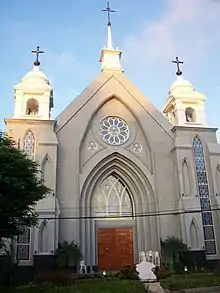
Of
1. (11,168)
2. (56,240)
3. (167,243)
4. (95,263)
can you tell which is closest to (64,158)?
(56,240)

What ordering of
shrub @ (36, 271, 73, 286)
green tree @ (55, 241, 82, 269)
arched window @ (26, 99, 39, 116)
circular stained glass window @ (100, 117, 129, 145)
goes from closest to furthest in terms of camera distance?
1. shrub @ (36, 271, 73, 286)
2. green tree @ (55, 241, 82, 269)
3. circular stained glass window @ (100, 117, 129, 145)
4. arched window @ (26, 99, 39, 116)

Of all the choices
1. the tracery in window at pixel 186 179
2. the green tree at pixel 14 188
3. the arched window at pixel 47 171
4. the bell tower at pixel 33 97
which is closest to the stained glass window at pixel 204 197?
the tracery in window at pixel 186 179

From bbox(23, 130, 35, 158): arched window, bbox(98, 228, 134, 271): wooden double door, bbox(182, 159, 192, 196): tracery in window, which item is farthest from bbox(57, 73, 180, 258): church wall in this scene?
bbox(98, 228, 134, 271): wooden double door

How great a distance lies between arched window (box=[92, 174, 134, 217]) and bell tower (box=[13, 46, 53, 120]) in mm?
5999

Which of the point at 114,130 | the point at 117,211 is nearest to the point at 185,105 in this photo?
the point at 114,130

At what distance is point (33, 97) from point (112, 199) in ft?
29.1

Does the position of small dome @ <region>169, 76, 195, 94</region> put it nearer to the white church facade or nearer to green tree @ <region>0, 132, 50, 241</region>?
the white church facade

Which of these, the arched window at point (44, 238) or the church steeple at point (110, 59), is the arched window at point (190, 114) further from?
the arched window at point (44, 238)

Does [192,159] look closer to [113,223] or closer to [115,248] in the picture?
[113,223]

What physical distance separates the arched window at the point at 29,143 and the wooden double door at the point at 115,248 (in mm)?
6749

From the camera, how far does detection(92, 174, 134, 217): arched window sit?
74.5 feet

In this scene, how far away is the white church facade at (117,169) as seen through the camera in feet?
69.1

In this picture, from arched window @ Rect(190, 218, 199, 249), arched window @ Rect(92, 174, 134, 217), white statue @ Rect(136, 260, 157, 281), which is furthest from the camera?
arched window @ Rect(92, 174, 134, 217)

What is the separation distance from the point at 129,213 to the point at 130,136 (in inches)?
210
